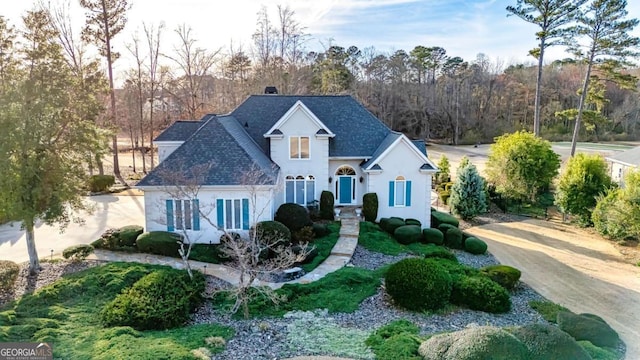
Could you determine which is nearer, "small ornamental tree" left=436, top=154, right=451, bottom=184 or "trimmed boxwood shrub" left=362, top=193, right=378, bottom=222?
"trimmed boxwood shrub" left=362, top=193, right=378, bottom=222

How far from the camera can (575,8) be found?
110 feet

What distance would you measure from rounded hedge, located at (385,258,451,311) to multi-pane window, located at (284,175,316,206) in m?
11.1

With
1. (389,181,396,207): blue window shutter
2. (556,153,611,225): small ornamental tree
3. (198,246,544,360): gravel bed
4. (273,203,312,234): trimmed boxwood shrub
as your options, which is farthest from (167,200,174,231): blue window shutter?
(556,153,611,225): small ornamental tree

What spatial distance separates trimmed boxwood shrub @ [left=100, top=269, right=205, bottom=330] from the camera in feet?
37.5

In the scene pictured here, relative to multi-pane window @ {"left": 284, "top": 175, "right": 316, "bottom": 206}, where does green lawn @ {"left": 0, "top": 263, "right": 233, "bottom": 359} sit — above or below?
below

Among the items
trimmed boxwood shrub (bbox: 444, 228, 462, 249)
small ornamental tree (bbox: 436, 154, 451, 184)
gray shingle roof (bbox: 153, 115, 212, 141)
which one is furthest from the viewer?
small ornamental tree (bbox: 436, 154, 451, 184)

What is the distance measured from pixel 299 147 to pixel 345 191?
3989mm

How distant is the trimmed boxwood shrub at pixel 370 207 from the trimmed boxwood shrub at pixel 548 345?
14.3 meters

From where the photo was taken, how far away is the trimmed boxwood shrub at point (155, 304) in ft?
37.5

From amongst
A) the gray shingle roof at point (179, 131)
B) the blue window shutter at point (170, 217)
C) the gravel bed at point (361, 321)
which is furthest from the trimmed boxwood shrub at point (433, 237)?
the gray shingle roof at point (179, 131)

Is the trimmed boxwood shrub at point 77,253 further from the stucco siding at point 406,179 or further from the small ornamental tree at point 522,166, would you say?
the small ornamental tree at point 522,166

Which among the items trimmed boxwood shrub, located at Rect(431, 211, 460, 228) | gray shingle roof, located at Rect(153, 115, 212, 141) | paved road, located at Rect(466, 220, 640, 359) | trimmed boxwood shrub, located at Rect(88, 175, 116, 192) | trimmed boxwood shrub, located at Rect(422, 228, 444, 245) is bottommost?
paved road, located at Rect(466, 220, 640, 359)

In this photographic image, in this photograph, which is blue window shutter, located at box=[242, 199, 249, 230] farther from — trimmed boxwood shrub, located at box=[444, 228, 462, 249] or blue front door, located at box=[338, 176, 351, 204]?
trimmed boxwood shrub, located at box=[444, 228, 462, 249]

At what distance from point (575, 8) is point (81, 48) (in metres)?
40.4
